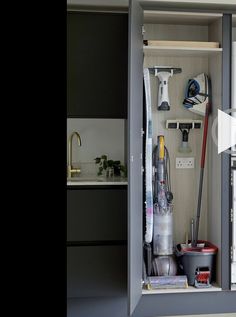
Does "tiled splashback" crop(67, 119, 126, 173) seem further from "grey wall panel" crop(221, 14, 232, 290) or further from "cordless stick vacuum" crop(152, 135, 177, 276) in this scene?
"grey wall panel" crop(221, 14, 232, 290)

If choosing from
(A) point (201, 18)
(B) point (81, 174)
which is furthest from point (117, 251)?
(A) point (201, 18)

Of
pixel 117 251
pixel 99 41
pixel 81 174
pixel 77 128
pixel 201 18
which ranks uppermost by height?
pixel 201 18

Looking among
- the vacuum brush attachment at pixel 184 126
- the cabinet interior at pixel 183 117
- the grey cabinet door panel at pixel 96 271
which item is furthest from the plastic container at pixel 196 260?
the vacuum brush attachment at pixel 184 126

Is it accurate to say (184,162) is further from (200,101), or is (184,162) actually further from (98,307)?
(98,307)

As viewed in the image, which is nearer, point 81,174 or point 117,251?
point 117,251

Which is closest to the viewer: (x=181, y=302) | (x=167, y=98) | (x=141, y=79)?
(x=141, y=79)

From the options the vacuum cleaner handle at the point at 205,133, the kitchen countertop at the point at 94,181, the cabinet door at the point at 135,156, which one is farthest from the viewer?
the vacuum cleaner handle at the point at 205,133

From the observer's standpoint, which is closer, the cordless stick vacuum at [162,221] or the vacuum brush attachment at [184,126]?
the cordless stick vacuum at [162,221]

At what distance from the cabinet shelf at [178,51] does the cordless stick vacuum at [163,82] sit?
0.34 feet

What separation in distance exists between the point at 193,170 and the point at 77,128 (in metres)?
0.90

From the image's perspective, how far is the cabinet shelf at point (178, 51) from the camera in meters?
2.95

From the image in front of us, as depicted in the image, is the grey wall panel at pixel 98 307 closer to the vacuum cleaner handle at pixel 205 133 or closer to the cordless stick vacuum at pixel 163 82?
the vacuum cleaner handle at pixel 205 133

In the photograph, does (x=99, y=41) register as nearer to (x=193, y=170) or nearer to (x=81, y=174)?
(x=81, y=174)

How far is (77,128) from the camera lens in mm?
3178
